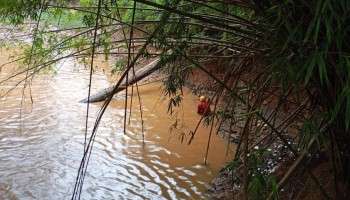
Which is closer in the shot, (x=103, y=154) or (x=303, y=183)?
(x=303, y=183)

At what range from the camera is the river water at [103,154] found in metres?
3.66

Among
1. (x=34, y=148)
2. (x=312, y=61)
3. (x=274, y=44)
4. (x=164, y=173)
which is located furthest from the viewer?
(x=34, y=148)

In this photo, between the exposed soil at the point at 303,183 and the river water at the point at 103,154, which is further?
the river water at the point at 103,154

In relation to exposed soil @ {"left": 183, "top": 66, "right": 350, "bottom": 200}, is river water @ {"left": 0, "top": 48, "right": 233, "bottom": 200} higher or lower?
lower

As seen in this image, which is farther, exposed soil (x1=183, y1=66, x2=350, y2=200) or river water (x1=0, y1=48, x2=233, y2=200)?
river water (x1=0, y1=48, x2=233, y2=200)

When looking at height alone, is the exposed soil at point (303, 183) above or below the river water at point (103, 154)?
above

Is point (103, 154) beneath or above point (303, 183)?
beneath

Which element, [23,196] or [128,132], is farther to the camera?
[128,132]

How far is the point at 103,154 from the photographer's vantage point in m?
4.50

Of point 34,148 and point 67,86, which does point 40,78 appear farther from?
point 34,148

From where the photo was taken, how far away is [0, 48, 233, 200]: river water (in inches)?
144

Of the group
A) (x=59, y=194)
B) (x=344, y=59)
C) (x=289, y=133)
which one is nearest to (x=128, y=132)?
(x=59, y=194)

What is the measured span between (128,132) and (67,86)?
3.13 meters

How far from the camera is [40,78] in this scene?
26.9ft
